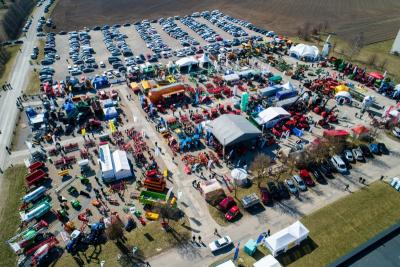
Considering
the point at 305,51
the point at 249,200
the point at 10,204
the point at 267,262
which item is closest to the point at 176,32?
the point at 305,51

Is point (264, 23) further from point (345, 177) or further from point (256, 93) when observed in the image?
point (345, 177)

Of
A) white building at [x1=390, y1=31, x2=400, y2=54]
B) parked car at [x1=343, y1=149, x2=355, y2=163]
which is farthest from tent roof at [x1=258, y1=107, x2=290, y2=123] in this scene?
white building at [x1=390, y1=31, x2=400, y2=54]

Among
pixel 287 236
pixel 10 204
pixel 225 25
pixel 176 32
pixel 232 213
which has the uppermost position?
pixel 225 25

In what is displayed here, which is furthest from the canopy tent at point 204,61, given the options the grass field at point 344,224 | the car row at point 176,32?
the grass field at point 344,224

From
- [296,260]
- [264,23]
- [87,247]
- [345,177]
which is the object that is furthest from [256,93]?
[264,23]

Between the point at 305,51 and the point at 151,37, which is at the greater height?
the point at 151,37

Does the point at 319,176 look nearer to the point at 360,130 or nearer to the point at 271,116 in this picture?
the point at 360,130

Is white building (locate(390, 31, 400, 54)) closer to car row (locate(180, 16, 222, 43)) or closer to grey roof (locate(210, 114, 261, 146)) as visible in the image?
car row (locate(180, 16, 222, 43))
